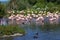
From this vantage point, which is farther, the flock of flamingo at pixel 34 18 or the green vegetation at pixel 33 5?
the green vegetation at pixel 33 5

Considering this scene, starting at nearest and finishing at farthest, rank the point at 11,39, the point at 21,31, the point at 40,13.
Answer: the point at 11,39, the point at 21,31, the point at 40,13

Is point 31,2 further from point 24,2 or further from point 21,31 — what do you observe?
point 21,31

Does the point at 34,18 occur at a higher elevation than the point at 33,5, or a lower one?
lower

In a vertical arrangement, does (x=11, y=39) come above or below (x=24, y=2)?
below

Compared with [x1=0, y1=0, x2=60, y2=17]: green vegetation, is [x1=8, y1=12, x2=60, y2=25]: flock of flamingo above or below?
below

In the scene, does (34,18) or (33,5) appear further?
(33,5)

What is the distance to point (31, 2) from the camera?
189 feet

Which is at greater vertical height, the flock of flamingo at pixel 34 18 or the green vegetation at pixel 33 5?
the green vegetation at pixel 33 5

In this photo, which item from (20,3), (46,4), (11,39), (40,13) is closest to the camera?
(11,39)

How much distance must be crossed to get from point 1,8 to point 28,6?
430 inches

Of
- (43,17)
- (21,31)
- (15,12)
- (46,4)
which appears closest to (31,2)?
(46,4)

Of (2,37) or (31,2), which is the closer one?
(2,37)

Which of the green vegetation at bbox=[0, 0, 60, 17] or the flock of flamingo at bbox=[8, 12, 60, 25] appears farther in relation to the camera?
the green vegetation at bbox=[0, 0, 60, 17]

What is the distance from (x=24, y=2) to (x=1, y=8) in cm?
1020
